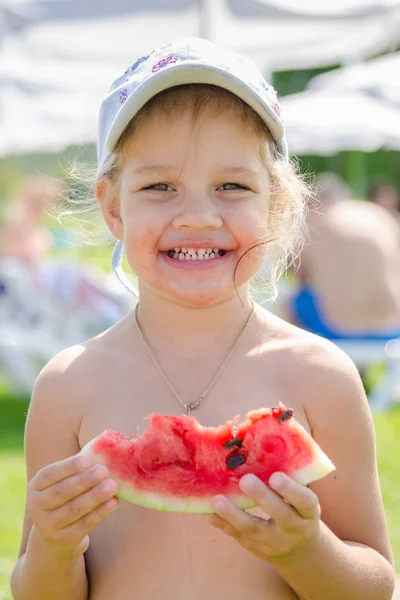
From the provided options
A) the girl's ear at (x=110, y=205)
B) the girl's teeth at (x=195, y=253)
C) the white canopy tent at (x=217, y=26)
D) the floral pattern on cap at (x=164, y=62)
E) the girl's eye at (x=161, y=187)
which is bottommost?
the girl's teeth at (x=195, y=253)

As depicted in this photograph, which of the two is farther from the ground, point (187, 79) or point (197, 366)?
point (187, 79)

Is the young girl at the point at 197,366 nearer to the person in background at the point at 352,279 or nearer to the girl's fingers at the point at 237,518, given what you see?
the girl's fingers at the point at 237,518

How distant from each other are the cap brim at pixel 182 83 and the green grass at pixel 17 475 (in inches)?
103

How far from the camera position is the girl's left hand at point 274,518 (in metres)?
2.01

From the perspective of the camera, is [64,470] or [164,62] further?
[164,62]

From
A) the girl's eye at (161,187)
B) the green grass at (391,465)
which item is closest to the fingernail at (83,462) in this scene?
the girl's eye at (161,187)

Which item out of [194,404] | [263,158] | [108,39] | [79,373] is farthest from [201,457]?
[108,39]

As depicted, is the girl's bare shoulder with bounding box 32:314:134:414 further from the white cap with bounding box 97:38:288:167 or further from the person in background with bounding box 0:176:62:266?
the person in background with bounding box 0:176:62:266

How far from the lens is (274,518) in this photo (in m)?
2.05

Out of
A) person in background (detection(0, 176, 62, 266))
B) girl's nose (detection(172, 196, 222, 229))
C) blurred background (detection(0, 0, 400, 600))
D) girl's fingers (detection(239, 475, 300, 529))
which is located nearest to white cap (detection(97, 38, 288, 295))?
girl's nose (detection(172, 196, 222, 229))

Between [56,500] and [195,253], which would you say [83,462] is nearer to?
[56,500]

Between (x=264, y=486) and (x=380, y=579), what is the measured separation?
0.70m

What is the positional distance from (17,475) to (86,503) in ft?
17.1

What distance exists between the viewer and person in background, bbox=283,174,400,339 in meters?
9.18
